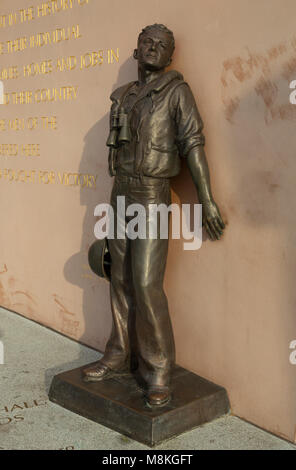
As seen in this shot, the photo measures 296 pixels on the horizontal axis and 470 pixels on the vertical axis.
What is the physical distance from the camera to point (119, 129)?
4527 millimetres

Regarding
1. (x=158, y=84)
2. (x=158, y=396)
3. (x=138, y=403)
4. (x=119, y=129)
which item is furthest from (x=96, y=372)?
(x=158, y=84)

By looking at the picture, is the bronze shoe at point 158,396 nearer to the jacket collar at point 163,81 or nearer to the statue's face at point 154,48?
the jacket collar at point 163,81

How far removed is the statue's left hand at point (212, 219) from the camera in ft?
14.3

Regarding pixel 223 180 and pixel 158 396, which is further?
pixel 223 180

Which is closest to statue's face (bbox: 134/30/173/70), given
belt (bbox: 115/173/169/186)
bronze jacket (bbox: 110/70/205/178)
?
bronze jacket (bbox: 110/70/205/178)

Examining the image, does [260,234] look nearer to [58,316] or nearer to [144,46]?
[144,46]

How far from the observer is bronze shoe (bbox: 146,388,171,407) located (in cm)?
425

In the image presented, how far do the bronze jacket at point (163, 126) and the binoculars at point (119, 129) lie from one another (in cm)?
4

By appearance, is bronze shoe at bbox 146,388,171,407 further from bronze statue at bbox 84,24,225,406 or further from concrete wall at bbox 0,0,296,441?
concrete wall at bbox 0,0,296,441

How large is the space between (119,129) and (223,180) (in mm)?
772

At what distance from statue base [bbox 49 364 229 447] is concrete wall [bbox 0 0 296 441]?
0.17m

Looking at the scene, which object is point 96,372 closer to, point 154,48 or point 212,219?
point 212,219

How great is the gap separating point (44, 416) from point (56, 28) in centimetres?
323
